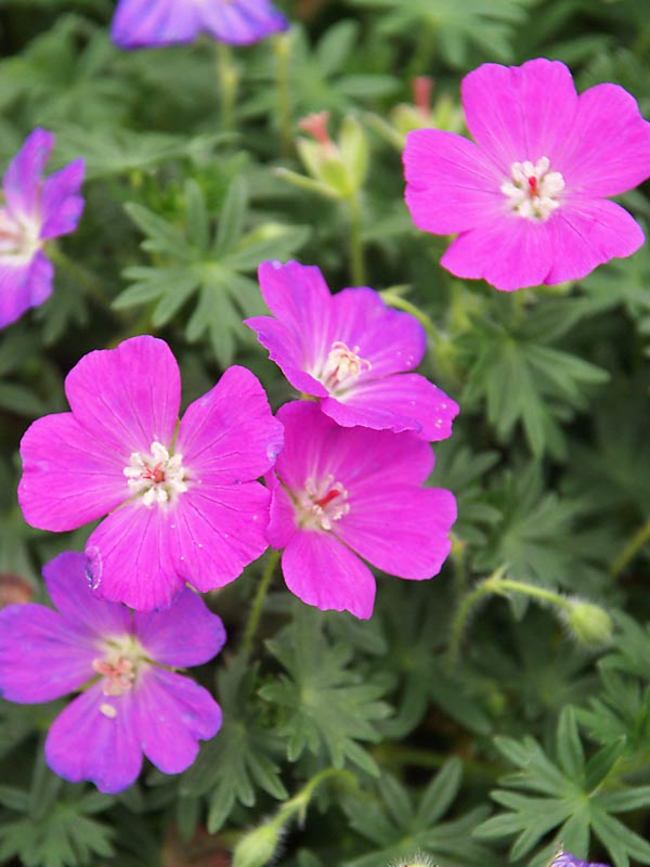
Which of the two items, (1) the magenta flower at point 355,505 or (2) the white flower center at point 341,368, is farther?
(2) the white flower center at point 341,368

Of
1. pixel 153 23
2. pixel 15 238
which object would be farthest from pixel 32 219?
pixel 153 23

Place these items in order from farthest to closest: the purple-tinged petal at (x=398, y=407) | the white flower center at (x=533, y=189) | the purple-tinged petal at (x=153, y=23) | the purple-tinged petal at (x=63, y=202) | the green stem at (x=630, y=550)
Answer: the purple-tinged petal at (x=153, y=23)
the green stem at (x=630, y=550)
the purple-tinged petal at (x=63, y=202)
the white flower center at (x=533, y=189)
the purple-tinged petal at (x=398, y=407)

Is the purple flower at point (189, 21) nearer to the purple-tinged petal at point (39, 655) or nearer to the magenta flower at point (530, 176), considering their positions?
the magenta flower at point (530, 176)

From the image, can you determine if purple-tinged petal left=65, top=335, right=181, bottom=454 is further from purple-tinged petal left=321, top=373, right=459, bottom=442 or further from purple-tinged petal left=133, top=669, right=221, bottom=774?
purple-tinged petal left=133, top=669, right=221, bottom=774

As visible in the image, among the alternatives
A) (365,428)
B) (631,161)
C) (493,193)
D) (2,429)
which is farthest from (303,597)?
(2,429)

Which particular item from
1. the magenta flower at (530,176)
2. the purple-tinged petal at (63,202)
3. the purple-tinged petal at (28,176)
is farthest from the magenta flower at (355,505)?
the purple-tinged petal at (28,176)

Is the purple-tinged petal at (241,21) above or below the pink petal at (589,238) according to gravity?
below
